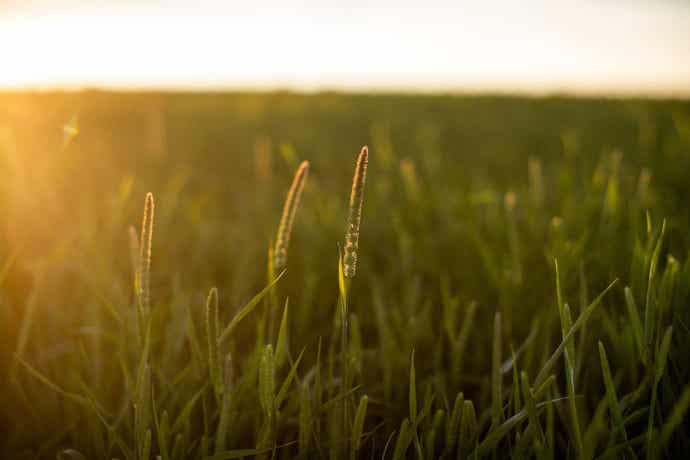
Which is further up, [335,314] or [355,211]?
[355,211]

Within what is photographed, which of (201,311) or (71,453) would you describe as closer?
(71,453)

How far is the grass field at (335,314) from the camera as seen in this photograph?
0.85m

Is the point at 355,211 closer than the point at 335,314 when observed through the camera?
Yes

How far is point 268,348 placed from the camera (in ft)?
2.39

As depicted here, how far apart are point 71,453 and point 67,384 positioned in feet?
1.07

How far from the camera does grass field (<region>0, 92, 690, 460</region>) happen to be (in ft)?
2.79

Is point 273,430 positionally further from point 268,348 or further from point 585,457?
point 585,457

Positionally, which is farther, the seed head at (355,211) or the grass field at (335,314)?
the grass field at (335,314)

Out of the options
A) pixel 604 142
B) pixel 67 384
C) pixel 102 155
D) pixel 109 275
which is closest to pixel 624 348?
pixel 67 384

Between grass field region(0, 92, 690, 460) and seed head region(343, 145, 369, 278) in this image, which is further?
grass field region(0, 92, 690, 460)

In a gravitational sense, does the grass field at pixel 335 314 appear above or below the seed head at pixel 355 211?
below

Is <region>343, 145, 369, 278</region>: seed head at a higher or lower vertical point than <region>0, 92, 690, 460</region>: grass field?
higher

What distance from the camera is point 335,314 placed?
1.30 metres

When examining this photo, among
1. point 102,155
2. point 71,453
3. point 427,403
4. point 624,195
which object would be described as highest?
point 102,155
